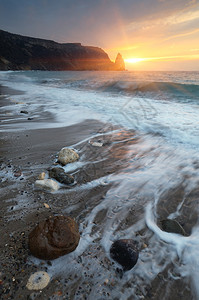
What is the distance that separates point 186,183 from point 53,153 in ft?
8.31

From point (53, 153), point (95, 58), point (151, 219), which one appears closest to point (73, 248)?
point (151, 219)

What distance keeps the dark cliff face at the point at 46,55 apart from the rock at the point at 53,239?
8296 cm

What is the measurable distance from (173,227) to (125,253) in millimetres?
703

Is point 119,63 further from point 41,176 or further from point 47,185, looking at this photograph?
point 47,185

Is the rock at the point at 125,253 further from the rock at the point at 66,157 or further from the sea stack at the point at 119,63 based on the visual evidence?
the sea stack at the point at 119,63

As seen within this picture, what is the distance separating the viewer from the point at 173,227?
1877mm

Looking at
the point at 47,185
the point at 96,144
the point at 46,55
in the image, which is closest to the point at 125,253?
the point at 47,185

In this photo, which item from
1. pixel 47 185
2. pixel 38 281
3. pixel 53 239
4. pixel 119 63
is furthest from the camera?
pixel 119 63

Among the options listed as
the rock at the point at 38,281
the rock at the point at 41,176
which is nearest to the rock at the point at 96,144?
the rock at the point at 41,176

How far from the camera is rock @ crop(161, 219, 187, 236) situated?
1858 millimetres

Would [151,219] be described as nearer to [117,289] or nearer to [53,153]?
[117,289]

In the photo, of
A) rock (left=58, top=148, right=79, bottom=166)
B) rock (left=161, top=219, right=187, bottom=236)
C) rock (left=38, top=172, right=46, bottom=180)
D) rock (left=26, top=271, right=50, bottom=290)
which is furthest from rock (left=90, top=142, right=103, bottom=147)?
rock (left=26, top=271, right=50, bottom=290)

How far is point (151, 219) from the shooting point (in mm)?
2045

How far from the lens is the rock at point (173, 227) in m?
1.86
